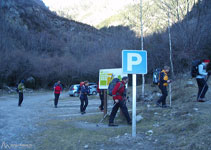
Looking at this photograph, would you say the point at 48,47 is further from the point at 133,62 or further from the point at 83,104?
the point at 133,62

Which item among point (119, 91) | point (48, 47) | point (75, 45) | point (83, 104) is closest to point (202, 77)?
point (119, 91)

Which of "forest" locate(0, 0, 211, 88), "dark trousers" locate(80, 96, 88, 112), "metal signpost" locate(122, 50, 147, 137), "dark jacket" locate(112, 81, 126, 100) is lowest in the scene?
"dark trousers" locate(80, 96, 88, 112)

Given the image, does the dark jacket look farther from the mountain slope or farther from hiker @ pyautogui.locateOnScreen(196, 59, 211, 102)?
the mountain slope

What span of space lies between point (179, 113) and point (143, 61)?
250 cm

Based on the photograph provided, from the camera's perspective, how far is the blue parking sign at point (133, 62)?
6.14m

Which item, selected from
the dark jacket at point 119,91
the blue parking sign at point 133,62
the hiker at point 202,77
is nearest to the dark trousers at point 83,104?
the dark jacket at point 119,91

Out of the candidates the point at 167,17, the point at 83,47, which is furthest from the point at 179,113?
the point at 83,47

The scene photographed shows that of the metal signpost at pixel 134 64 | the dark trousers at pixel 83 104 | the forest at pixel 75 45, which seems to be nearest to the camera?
the metal signpost at pixel 134 64

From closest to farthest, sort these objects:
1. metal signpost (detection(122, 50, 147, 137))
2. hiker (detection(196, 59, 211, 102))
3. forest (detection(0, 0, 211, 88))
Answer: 1. metal signpost (detection(122, 50, 147, 137))
2. hiker (detection(196, 59, 211, 102))
3. forest (detection(0, 0, 211, 88))

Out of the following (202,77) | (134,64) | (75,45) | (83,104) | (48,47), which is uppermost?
(75,45)

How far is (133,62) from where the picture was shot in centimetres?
622

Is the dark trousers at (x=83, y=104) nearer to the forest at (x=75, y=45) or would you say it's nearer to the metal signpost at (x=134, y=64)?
the metal signpost at (x=134, y=64)

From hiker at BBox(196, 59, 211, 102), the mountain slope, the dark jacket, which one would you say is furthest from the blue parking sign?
the mountain slope

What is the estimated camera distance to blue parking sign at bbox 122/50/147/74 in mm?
6145
